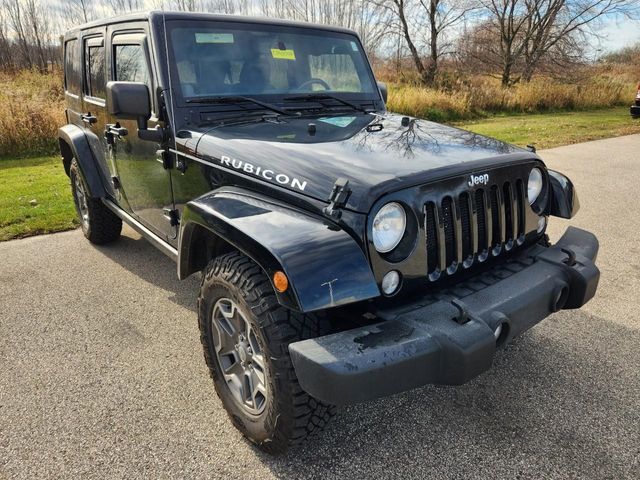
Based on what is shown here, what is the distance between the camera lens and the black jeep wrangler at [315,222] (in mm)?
1763

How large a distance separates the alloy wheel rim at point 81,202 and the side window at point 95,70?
3.17ft

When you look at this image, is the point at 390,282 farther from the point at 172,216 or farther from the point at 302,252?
the point at 172,216

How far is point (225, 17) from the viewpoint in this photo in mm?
2984

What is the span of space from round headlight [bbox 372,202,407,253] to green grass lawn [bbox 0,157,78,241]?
4486mm

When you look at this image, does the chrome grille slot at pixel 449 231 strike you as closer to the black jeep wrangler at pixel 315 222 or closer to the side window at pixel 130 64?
the black jeep wrangler at pixel 315 222

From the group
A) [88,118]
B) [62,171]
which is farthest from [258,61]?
[62,171]

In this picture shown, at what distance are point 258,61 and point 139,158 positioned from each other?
1.03 m

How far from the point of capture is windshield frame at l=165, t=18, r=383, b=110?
109 inches

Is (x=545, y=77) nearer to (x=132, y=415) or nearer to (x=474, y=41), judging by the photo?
(x=474, y=41)

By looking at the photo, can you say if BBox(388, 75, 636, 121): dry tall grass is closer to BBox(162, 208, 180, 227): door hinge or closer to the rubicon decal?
BBox(162, 208, 180, 227): door hinge

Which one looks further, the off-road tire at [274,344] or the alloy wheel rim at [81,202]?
the alloy wheel rim at [81,202]

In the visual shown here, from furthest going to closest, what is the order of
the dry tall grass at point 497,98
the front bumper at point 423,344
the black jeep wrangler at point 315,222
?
the dry tall grass at point 497,98 → the black jeep wrangler at point 315,222 → the front bumper at point 423,344

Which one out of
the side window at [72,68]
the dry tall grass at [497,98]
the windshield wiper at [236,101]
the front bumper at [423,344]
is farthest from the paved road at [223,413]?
the dry tall grass at [497,98]

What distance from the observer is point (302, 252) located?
1.77m
